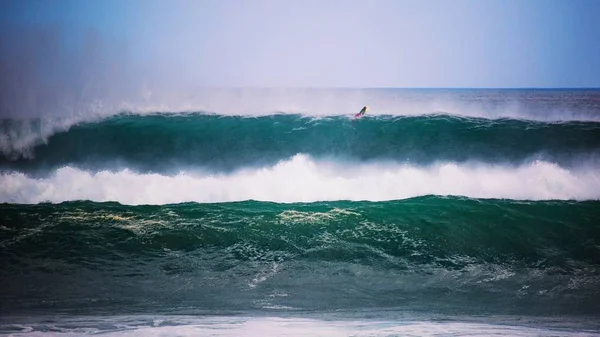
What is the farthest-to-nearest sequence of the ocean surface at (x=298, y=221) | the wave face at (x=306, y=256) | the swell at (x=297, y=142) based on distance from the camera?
the swell at (x=297, y=142) → the wave face at (x=306, y=256) → the ocean surface at (x=298, y=221)

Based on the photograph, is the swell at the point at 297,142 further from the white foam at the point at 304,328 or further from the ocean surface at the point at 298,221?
the white foam at the point at 304,328

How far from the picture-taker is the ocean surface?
272cm

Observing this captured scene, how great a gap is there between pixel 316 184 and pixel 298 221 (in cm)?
99

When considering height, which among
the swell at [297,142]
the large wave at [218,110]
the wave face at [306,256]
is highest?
the large wave at [218,110]

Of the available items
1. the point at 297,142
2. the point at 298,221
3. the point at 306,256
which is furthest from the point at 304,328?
the point at 297,142

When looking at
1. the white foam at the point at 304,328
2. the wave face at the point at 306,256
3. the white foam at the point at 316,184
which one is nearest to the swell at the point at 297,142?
the white foam at the point at 316,184

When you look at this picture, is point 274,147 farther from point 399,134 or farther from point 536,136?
point 536,136

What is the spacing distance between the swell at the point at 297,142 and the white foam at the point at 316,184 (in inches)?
Result: 8.8

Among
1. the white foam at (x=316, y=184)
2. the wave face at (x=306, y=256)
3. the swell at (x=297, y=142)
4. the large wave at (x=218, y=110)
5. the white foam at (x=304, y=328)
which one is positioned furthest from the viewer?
the large wave at (x=218, y=110)

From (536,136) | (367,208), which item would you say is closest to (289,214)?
(367,208)

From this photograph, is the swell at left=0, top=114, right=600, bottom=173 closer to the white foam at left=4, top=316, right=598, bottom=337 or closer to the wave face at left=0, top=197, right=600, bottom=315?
the wave face at left=0, top=197, right=600, bottom=315

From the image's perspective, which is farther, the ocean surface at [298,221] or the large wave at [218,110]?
the large wave at [218,110]

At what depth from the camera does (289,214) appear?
462cm

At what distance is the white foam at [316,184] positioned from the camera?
5.13 metres
